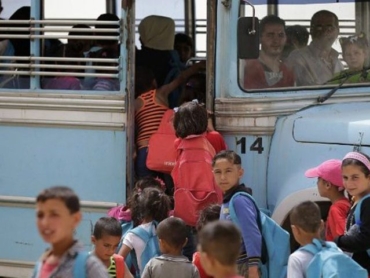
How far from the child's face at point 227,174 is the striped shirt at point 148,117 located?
3.40 feet

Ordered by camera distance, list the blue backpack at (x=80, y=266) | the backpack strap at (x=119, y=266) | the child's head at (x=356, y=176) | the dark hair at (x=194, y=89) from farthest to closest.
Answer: the dark hair at (x=194, y=89), the backpack strap at (x=119, y=266), the child's head at (x=356, y=176), the blue backpack at (x=80, y=266)

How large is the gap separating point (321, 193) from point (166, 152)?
47.5 inches

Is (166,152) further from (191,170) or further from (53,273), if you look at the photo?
(53,273)

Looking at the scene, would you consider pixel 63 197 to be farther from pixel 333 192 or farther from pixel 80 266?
pixel 333 192

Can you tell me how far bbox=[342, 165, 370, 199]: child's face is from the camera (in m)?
6.64

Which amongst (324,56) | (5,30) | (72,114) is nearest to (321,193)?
(324,56)

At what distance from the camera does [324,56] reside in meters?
7.77

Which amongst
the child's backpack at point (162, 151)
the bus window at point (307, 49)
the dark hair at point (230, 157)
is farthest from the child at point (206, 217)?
the bus window at point (307, 49)

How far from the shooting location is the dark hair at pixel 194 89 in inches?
335

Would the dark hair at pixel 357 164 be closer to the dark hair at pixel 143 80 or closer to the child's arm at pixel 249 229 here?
the child's arm at pixel 249 229

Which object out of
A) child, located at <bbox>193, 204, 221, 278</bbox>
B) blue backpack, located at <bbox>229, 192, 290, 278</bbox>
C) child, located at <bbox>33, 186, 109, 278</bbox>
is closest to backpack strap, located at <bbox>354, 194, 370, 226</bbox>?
blue backpack, located at <bbox>229, 192, 290, 278</bbox>

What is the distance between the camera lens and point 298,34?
7746mm

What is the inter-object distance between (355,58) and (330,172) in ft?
3.75

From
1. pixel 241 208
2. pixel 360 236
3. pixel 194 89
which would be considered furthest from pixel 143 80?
pixel 360 236
